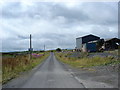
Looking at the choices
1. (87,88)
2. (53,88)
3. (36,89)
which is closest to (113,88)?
(87,88)

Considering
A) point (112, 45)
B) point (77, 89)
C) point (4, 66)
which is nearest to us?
point (77, 89)

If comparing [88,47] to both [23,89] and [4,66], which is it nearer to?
[4,66]

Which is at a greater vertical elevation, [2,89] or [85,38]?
[85,38]

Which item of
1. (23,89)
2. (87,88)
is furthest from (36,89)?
(87,88)

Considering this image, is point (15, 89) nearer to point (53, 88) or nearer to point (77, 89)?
point (53, 88)

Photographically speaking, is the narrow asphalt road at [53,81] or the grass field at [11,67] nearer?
the narrow asphalt road at [53,81]

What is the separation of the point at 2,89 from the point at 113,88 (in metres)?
5.39

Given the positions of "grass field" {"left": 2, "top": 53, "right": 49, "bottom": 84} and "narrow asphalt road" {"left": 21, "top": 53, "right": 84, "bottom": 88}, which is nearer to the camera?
"narrow asphalt road" {"left": 21, "top": 53, "right": 84, "bottom": 88}

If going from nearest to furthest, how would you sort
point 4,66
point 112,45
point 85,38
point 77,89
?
1. point 77,89
2. point 4,66
3. point 112,45
4. point 85,38

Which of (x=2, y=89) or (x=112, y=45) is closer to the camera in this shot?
(x=2, y=89)

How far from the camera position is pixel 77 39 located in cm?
10112

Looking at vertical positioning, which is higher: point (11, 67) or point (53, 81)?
point (11, 67)

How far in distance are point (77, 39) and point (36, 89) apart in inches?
Result: 3610

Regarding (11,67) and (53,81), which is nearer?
(53,81)
